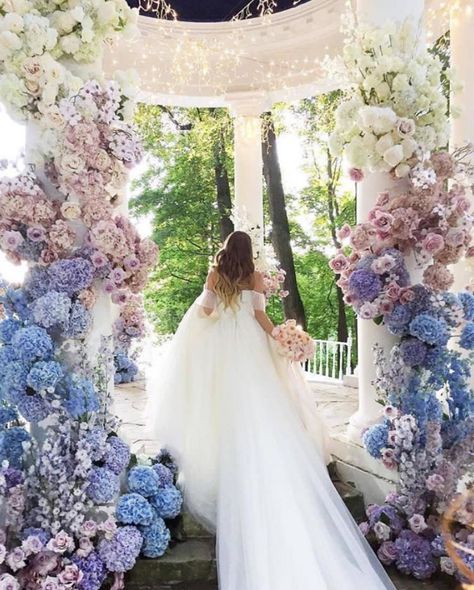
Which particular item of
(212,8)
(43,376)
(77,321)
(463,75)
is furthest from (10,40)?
(212,8)

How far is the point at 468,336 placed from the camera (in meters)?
3.88

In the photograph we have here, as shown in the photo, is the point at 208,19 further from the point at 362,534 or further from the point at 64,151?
the point at 362,534

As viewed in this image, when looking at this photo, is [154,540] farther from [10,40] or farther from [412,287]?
[10,40]

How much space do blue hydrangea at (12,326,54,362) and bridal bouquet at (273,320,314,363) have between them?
5.75 ft

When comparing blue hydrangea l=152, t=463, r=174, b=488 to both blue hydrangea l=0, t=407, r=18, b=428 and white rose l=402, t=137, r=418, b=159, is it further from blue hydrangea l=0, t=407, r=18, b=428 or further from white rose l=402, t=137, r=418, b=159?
white rose l=402, t=137, r=418, b=159

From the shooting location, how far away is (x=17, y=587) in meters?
3.13

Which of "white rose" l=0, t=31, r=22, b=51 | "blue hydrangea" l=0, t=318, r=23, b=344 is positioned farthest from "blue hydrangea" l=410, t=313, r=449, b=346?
"white rose" l=0, t=31, r=22, b=51

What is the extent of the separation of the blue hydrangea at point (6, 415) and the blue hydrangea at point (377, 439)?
2.45 m

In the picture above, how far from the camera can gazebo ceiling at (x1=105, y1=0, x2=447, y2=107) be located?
7328 millimetres

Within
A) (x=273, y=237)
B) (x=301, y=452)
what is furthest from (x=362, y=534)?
(x=273, y=237)

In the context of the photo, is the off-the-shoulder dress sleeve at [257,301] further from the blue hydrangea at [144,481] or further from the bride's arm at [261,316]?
the blue hydrangea at [144,481]

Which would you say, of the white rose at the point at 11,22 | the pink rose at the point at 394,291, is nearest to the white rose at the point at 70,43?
the white rose at the point at 11,22

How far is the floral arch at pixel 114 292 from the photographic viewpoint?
3354 mm

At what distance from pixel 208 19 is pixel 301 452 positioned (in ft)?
20.0
